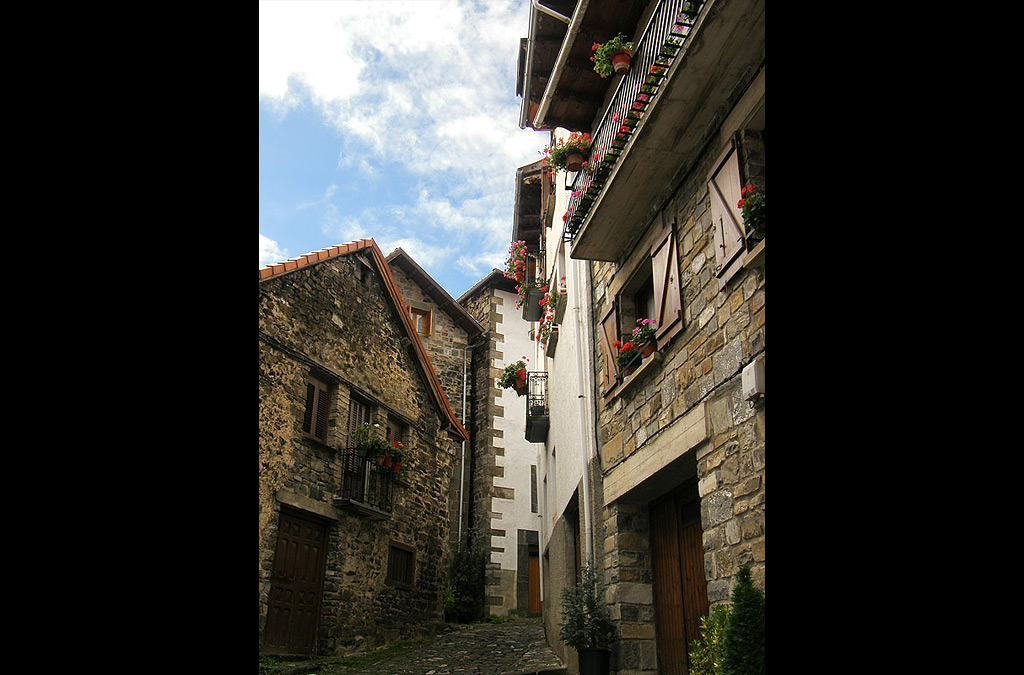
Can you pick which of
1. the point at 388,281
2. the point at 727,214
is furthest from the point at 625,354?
the point at 388,281

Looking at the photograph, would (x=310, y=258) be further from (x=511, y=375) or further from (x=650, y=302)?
(x=650, y=302)

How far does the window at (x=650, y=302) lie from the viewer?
6168 mm

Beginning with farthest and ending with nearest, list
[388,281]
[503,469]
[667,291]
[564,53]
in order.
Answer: [503,469] < [388,281] < [564,53] < [667,291]

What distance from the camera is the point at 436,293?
20.7m

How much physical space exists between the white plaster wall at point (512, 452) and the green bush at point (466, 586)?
48 centimetres

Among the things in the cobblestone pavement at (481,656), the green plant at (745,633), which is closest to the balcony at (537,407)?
the cobblestone pavement at (481,656)

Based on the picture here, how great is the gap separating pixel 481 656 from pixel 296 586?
2.76 meters

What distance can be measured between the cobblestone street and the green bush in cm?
259

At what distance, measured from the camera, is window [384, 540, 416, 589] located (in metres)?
13.0

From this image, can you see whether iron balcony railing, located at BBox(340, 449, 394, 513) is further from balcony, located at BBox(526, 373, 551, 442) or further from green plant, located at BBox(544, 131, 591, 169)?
green plant, located at BBox(544, 131, 591, 169)
